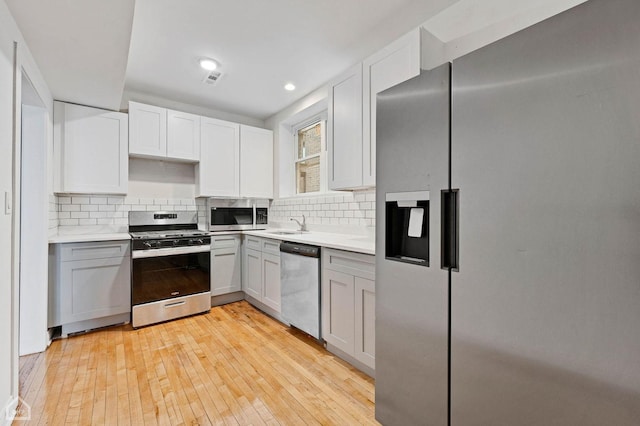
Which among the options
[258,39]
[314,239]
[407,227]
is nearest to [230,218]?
[314,239]

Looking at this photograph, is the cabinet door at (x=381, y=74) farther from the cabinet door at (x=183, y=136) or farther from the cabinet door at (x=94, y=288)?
the cabinet door at (x=94, y=288)

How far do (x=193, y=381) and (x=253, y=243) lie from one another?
164 cm

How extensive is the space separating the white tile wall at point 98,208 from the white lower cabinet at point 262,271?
1228 millimetres

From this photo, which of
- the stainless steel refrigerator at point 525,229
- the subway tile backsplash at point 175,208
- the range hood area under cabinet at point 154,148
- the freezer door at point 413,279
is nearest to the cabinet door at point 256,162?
the range hood area under cabinet at point 154,148

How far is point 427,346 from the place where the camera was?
129 centimetres

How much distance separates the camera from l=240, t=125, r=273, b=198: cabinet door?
393cm

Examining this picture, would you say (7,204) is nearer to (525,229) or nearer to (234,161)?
(525,229)

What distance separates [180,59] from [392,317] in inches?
109

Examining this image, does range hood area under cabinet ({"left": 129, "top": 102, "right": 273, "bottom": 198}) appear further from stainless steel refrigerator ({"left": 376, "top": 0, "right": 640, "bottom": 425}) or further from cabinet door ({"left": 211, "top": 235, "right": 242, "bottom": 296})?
stainless steel refrigerator ({"left": 376, "top": 0, "right": 640, "bottom": 425})

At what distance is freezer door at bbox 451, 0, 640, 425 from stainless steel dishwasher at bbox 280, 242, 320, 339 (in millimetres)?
1326

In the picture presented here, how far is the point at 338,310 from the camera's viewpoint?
2176 mm

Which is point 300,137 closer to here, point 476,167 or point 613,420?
point 476,167

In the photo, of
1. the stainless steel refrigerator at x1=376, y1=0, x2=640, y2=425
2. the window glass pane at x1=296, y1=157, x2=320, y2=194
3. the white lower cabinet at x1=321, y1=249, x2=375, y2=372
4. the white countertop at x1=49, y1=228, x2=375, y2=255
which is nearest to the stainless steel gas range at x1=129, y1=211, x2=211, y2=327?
the white countertop at x1=49, y1=228, x2=375, y2=255

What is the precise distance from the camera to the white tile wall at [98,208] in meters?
3.06
